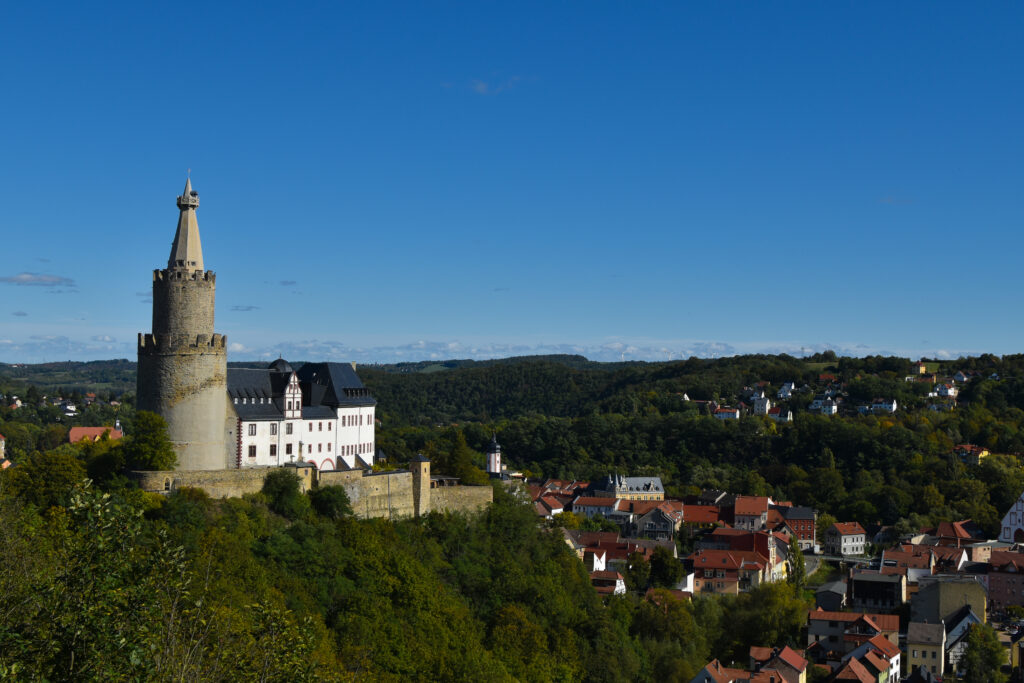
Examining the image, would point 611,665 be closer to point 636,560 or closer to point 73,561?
point 636,560

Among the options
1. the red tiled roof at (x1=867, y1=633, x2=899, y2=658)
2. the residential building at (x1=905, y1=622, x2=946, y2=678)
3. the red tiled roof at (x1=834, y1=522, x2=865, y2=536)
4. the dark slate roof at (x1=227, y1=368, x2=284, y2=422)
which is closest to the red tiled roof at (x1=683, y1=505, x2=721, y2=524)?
the red tiled roof at (x1=834, y1=522, x2=865, y2=536)

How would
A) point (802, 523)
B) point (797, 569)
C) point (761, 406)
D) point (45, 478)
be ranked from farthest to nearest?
point (761, 406) < point (802, 523) < point (797, 569) < point (45, 478)

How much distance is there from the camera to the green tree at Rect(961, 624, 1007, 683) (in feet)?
185

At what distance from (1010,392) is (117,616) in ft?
431

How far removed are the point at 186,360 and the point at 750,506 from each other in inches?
2389

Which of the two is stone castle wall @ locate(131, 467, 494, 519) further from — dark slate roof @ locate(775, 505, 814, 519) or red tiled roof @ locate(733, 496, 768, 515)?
dark slate roof @ locate(775, 505, 814, 519)

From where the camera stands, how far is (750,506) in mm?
87062

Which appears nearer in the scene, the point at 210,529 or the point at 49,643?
the point at 49,643

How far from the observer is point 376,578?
3712 centimetres

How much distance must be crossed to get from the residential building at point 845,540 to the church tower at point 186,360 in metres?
62.2

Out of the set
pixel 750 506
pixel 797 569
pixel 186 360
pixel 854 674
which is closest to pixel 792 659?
pixel 854 674

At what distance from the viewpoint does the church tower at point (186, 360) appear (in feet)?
120

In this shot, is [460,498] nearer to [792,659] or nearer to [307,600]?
[307,600]

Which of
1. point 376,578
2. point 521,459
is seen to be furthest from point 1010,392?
point 376,578
